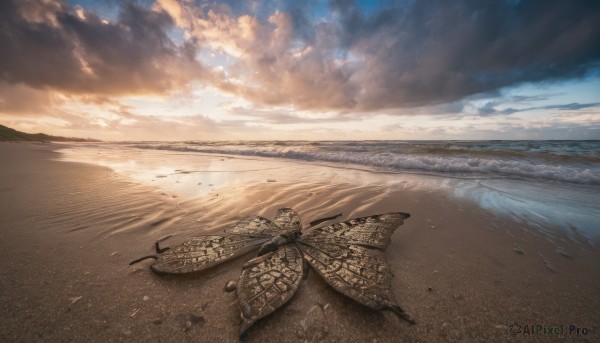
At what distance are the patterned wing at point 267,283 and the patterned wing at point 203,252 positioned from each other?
0.26 meters

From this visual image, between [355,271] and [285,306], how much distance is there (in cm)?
50

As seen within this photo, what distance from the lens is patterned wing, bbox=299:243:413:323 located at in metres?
1.27

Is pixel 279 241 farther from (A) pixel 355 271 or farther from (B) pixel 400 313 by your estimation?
(B) pixel 400 313

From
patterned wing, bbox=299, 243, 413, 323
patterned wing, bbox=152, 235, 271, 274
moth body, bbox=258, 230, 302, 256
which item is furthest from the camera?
moth body, bbox=258, 230, 302, 256

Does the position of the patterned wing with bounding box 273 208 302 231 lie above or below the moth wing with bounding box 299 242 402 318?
below

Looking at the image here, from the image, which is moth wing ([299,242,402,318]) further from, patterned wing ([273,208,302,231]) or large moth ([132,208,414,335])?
patterned wing ([273,208,302,231])

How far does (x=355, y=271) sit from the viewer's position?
4.96 feet

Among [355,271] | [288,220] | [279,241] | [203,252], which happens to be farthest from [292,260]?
[288,220]

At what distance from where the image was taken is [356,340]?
1.18m

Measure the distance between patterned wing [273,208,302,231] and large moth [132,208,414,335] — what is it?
10 millimetres

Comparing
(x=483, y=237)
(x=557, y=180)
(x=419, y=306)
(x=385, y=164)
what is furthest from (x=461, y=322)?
(x=385, y=164)

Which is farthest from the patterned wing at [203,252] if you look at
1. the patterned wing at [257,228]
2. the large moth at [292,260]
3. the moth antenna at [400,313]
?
the moth antenna at [400,313]

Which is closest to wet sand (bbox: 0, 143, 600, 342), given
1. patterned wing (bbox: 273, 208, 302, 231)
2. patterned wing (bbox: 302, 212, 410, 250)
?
patterned wing (bbox: 302, 212, 410, 250)

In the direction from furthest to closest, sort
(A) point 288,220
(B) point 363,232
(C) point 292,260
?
(A) point 288,220
(B) point 363,232
(C) point 292,260
